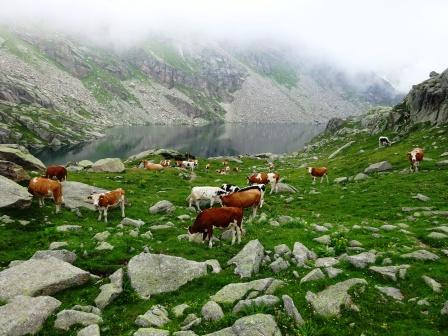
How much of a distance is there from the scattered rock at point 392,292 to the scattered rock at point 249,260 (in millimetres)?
4710

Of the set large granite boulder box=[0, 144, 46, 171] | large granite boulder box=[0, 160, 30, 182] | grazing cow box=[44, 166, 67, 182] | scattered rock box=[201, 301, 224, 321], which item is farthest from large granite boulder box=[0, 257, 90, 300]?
large granite boulder box=[0, 144, 46, 171]

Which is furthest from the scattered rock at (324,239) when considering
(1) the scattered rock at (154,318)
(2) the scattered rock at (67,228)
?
(2) the scattered rock at (67,228)

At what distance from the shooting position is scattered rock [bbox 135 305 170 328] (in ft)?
42.7

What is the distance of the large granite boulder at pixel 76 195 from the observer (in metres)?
28.3

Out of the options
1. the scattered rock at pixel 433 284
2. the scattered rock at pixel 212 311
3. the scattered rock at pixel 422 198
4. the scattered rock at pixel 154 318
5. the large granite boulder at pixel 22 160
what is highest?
the scattered rock at pixel 422 198

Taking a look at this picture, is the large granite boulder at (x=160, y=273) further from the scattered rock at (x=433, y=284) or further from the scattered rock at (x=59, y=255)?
the scattered rock at (x=433, y=284)

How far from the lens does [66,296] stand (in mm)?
15453

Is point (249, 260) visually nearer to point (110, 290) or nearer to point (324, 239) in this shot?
point (324, 239)

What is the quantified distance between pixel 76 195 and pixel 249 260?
57.3 feet

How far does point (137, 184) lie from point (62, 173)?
8214mm

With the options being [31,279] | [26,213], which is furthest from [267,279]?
[26,213]

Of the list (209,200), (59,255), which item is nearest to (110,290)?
(59,255)

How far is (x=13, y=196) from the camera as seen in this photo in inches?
997

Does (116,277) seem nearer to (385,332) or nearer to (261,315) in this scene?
(261,315)
